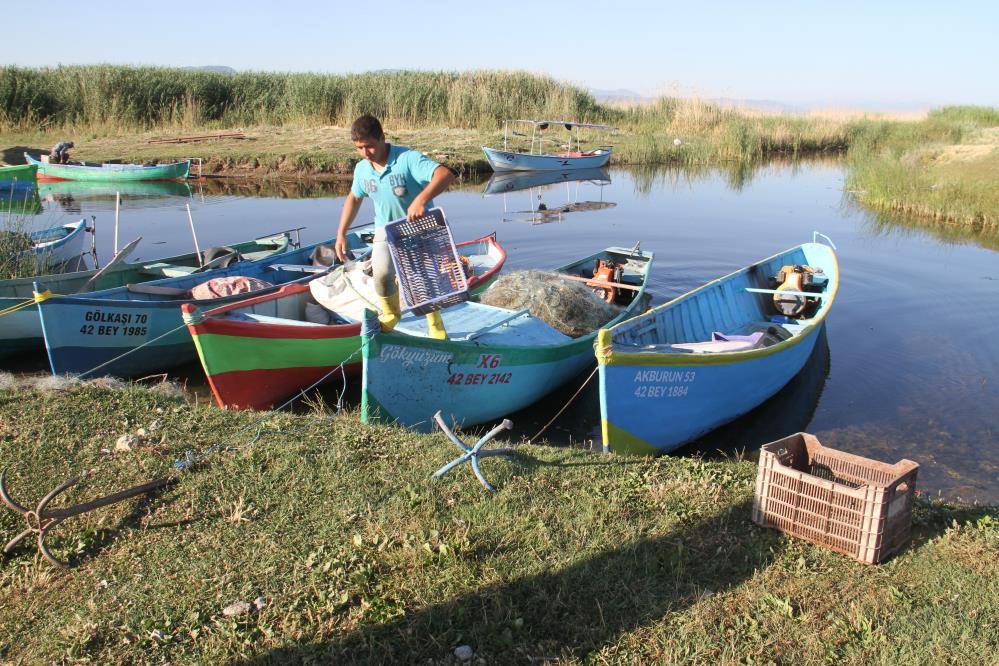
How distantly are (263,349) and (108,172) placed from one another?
20.3 meters

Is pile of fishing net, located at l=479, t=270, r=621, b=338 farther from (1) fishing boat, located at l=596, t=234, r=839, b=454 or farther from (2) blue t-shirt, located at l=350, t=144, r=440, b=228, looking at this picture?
(2) blue t-shirt, located at l=350, t=144, r=440, b=228

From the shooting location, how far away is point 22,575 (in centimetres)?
388

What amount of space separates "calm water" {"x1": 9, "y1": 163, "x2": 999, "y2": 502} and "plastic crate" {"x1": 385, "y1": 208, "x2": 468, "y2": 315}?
2111 mm

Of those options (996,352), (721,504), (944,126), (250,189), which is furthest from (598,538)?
(944,126)

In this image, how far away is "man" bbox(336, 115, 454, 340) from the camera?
20.1ft

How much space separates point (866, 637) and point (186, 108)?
35.9 metres

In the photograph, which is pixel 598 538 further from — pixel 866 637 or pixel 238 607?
pixel 238 607

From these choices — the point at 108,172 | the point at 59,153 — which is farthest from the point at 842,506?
the point at 59,153

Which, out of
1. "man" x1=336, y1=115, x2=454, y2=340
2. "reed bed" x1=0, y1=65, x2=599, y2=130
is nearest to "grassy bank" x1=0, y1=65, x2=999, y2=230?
"reed bed" x1=0, y1=65, x2=599, y2=130

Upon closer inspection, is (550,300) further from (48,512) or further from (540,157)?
(540,157)

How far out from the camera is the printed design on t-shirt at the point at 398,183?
6320mm

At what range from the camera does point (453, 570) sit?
3.81 meters

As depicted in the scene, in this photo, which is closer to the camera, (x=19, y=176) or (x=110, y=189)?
(x=19, y=176)

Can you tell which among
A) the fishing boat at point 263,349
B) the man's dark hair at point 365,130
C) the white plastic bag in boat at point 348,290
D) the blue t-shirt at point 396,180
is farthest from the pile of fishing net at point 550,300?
the man's dark hair at point 365,130
